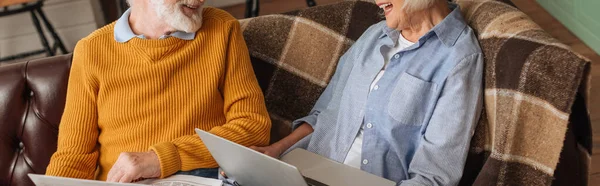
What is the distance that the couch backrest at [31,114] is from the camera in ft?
6.71

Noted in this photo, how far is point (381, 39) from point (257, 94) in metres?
0.37

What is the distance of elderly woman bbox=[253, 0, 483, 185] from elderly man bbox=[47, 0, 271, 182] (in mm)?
171

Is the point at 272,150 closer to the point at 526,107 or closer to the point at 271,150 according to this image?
the point at 271,150

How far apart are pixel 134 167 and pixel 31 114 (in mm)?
521

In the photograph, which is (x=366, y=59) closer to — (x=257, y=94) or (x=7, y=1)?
(x=257, y=94)

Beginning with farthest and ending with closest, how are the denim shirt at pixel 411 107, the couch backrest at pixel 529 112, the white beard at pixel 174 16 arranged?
the white beard at pixel 174 16 → the denim shirt at pixel 411 107 → the couch backrest at pixel 529 112

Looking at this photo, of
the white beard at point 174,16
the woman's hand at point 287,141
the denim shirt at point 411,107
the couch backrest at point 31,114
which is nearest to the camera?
the denim shirt at point 411,107

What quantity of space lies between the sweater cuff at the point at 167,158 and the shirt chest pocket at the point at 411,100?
552mm

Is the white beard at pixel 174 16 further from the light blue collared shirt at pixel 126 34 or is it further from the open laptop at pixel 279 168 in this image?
the open laptop at pixel 279 168

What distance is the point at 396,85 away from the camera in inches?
70.9

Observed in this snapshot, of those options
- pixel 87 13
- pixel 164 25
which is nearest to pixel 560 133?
pixel 164 25

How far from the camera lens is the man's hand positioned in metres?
1.72

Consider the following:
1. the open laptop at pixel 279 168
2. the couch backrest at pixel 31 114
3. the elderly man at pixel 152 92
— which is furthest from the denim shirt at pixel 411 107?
the couch backrest at pixel 31 114

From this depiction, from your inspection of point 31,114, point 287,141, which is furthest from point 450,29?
point 31,114
